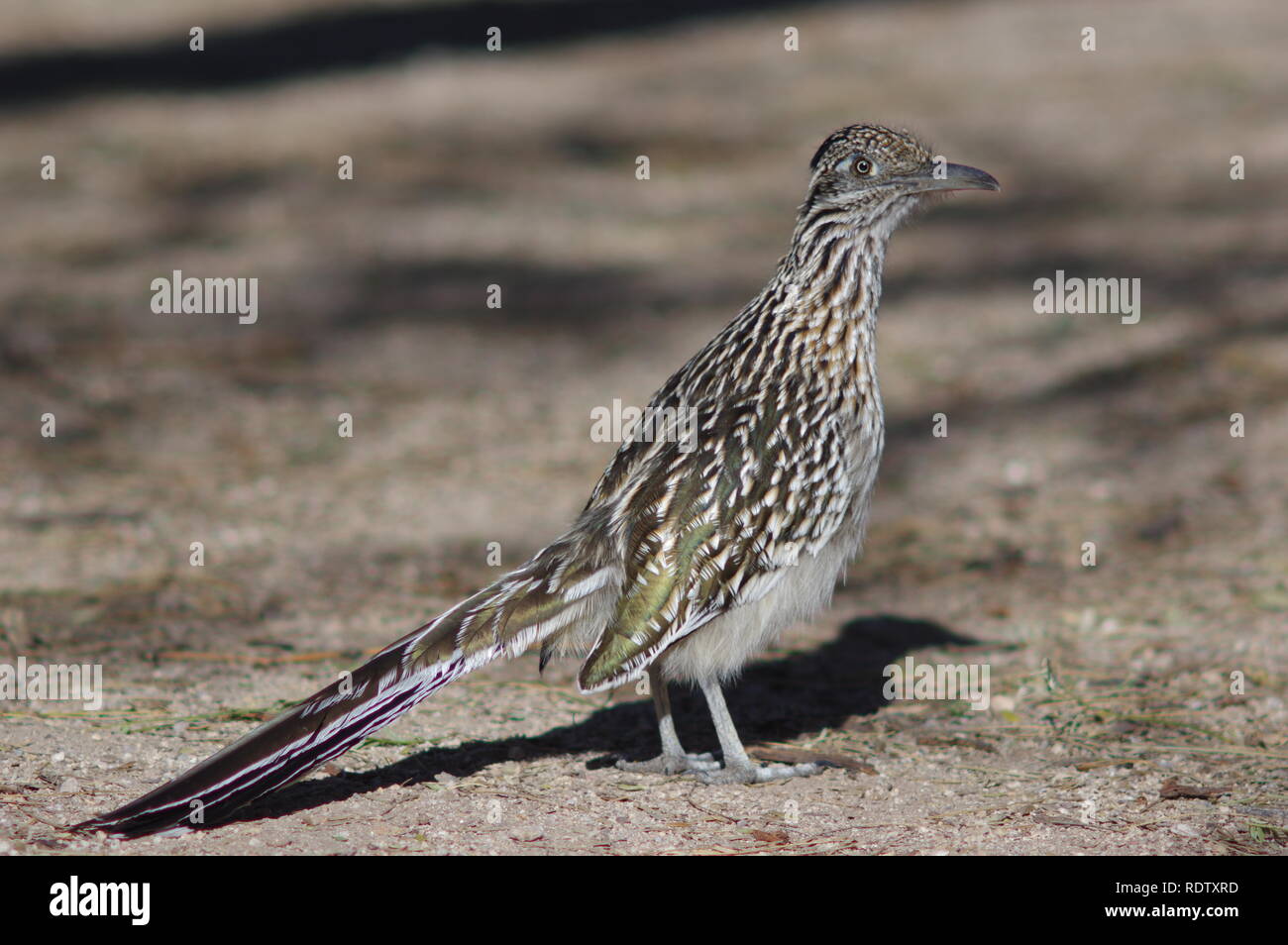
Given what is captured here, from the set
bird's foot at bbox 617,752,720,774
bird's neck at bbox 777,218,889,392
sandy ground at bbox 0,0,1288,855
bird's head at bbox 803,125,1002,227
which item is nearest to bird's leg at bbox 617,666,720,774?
bird's foot at bbox 617,752,720,774

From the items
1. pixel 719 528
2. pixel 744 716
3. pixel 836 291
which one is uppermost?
pixel 836 291

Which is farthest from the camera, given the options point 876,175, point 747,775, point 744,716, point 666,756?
point 744,716

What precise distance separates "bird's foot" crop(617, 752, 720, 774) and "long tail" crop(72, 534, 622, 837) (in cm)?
65

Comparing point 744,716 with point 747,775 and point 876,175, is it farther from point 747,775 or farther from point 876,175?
point 876,175

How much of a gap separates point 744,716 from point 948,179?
254 centimetres

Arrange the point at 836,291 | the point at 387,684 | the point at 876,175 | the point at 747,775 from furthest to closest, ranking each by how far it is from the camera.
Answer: the point at 876,175
the point at 836,291
the point at 747,775
the point at 387,684

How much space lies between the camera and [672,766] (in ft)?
19.2

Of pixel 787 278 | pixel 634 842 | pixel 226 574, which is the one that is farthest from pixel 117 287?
pixel 634 842

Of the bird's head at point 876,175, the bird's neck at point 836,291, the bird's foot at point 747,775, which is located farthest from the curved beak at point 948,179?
the bird's foot at point 747,775

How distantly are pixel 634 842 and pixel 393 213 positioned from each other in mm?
10561

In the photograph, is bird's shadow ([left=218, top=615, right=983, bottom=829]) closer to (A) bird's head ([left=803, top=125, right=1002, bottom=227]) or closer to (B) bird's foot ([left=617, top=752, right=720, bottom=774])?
(B) bird's foot ([left=617, top=752, right=720, bottom=774])

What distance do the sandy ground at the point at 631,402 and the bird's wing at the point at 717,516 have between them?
2.20 ft

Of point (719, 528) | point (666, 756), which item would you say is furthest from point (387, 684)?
point (719, 528)

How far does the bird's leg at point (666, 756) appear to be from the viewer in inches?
231
